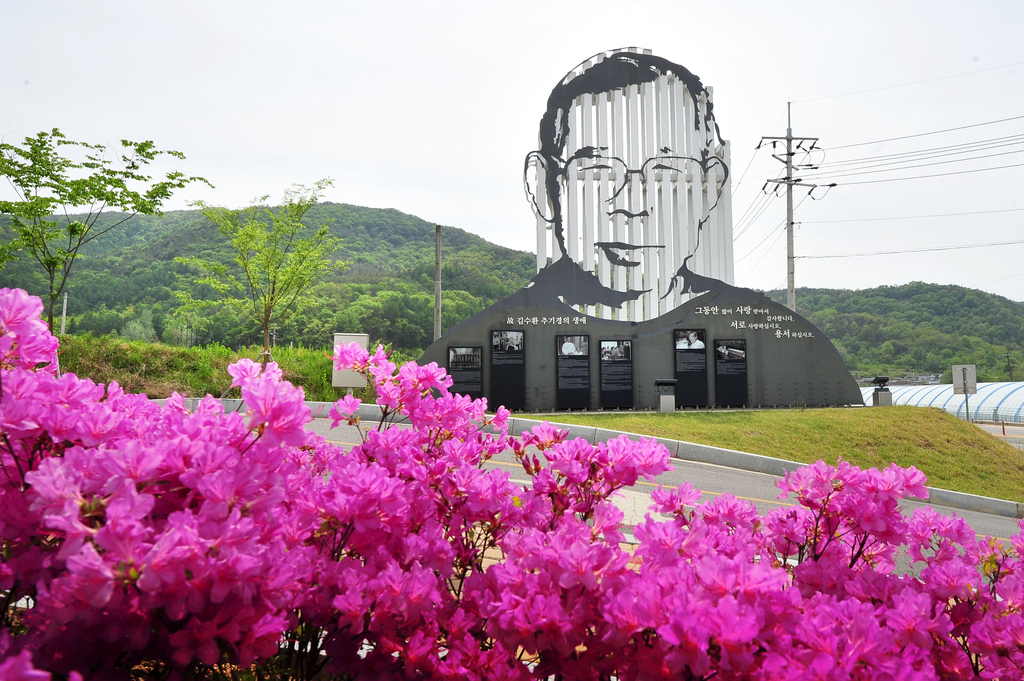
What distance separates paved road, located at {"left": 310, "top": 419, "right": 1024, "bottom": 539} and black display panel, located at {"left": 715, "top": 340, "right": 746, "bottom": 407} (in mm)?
4646

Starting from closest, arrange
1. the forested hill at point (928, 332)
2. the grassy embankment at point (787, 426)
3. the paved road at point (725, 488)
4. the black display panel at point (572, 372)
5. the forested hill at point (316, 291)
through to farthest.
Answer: the paved road at point (725, 488), the grassy embankment at point (787, 426), the black display panel at point (572, 372), the forested hill at point (316, 291), the forested hill at point (928, 332)

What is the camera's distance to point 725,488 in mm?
7453

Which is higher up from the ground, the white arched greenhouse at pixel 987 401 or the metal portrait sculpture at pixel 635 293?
the metal portrait sculpture at pixel 635 293

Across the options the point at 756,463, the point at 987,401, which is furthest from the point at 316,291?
the point at 987,401

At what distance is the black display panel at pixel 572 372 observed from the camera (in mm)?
12711

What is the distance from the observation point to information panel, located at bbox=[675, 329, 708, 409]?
1307 centimetres

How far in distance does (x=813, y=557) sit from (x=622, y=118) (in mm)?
15060

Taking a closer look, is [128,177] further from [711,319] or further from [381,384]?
[381,384]

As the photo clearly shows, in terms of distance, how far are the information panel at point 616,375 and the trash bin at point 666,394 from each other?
653 millimetres

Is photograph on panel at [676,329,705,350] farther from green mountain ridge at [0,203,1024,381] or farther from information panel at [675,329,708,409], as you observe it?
green mountain ridge at [0,203,1024,381]

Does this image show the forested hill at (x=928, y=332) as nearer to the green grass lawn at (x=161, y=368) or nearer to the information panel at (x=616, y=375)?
the information panel at (x=616, y=375)

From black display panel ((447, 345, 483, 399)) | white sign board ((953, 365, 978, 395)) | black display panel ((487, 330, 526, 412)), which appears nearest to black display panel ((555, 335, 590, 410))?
black display panel ((487, 330, 526, 412))

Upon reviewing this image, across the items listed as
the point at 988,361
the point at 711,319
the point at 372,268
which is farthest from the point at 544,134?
the point at 988,361

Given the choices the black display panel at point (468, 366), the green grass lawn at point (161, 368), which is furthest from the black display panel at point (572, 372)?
the green grass lawn at point (161, 368)
